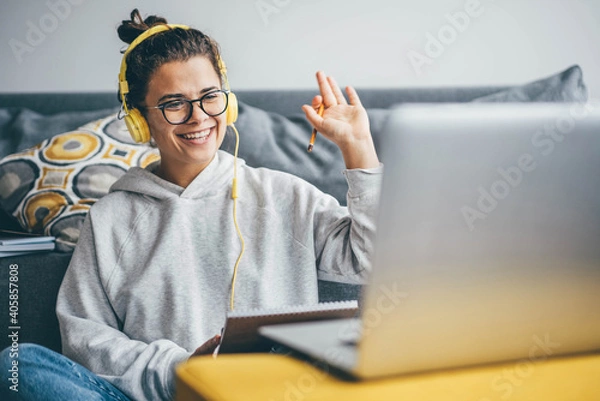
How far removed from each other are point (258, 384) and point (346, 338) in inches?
4.7

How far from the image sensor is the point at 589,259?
71cm

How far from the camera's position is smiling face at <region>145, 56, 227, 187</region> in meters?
1.52

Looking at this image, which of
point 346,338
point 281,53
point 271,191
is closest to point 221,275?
point 271,191

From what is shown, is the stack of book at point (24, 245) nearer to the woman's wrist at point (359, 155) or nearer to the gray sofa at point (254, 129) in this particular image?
the gray sofa at point (254, 129)

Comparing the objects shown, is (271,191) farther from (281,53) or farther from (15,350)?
(281,53)

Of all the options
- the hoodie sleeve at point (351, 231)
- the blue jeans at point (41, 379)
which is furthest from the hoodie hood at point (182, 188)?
the blue jeans at point (41, 379)

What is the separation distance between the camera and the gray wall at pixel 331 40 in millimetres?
2422

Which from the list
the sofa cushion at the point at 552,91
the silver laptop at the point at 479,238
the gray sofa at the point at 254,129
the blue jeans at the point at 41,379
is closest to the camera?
the silver laptop at the point at 479,238

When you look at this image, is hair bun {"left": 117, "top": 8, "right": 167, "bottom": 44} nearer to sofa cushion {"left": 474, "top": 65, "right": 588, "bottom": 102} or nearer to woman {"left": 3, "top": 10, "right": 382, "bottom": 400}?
woman {"left": 3, "top": 10, "right": 382, "bottom": 400}

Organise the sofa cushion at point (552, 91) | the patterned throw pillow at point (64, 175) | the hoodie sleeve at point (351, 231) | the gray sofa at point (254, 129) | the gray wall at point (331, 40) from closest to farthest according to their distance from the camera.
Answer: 1. the hoodie sleeve at point (351, 231)
2. the gray sofa at point (254, 129)
3. the patterned throw pillow at point (64, 175)
4. the sofa cushion at point (552, 91)
5. the gray wall at point (331, 40)

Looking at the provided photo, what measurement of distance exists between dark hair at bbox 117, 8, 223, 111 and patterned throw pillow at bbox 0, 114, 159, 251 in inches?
15.9

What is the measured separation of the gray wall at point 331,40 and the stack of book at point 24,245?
0.77 metres

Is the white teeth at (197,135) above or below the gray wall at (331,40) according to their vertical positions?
below

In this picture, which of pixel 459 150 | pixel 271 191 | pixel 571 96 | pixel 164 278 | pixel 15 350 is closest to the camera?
pixel 459 150
